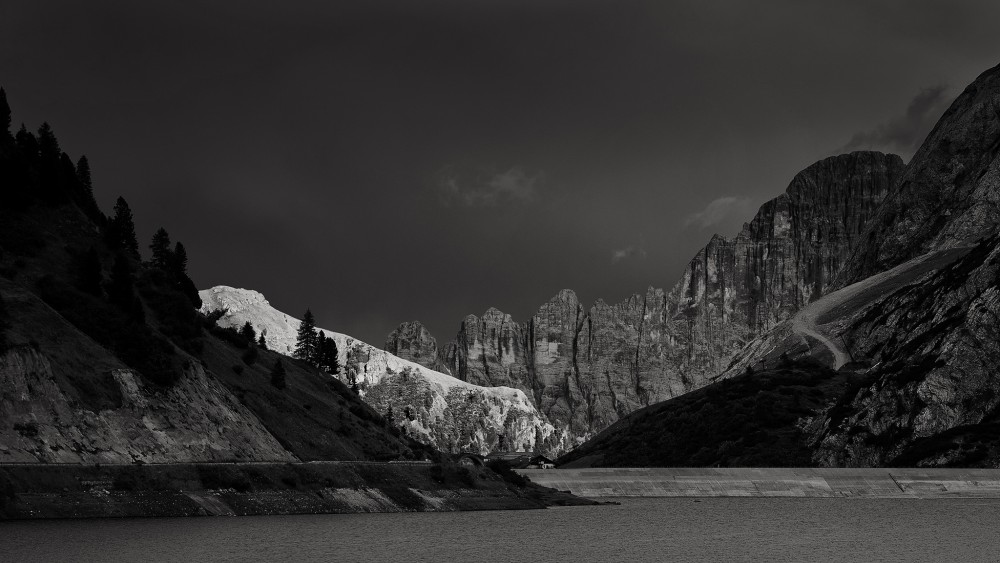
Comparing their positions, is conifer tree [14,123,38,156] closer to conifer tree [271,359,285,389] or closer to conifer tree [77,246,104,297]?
conifer tree [77,246,104,297]

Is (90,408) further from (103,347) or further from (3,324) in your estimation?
(103,347)

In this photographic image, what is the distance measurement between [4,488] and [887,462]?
144265mm

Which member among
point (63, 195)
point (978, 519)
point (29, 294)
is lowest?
point (978, 519)

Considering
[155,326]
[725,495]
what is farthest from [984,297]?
[155,326]

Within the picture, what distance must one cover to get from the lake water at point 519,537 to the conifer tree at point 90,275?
30812 mm

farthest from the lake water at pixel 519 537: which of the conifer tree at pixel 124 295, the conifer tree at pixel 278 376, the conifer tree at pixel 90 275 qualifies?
the conifer tree at pixel 278 376

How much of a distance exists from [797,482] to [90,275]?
319 ft

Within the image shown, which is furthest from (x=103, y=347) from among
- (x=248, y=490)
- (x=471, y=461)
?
(x=471, y=461)

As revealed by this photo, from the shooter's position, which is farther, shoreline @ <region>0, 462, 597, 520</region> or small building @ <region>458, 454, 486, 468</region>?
small building @ <region>458, 454, 486, 468</region>

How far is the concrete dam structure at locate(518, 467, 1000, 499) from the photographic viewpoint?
137750 mm

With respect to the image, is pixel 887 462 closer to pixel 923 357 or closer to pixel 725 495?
pixel 923 357

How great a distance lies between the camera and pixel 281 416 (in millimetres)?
110250

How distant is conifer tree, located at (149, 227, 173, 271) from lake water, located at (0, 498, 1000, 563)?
63.2 m

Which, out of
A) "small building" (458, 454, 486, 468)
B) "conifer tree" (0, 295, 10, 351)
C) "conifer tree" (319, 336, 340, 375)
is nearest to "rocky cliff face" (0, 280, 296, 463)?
"conifer tree" (0, 295, 10, 351)
